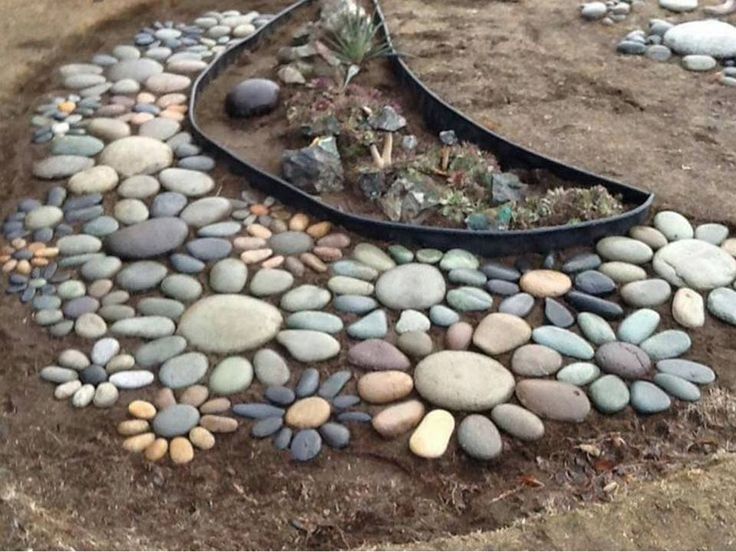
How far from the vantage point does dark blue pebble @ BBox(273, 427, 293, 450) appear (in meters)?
2.94

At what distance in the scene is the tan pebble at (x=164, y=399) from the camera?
310cm

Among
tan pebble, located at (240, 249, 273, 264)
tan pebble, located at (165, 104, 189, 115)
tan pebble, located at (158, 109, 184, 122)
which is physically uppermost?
tan pebble, located at (240, 249, 273, 264)

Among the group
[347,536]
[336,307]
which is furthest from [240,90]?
[347,536]

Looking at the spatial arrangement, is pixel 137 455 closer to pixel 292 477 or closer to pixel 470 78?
pixel 292 477

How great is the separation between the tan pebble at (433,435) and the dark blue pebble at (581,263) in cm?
89

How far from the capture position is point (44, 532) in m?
2.54

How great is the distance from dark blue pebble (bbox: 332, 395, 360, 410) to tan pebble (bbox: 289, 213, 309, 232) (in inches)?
39.1

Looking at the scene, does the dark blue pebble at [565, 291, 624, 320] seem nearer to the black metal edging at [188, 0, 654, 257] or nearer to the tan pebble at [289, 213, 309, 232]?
the black metal edging at [188, 0, 654, 257]

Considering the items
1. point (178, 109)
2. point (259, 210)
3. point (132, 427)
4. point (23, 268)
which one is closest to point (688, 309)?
point (259, 210)

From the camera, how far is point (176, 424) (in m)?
3.02

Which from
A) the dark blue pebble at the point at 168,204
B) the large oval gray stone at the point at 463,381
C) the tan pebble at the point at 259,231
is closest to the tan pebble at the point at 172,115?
the dark blue pebble at the point at 168,204

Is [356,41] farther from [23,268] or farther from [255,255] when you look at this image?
[23,268]

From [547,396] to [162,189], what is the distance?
6.40ft

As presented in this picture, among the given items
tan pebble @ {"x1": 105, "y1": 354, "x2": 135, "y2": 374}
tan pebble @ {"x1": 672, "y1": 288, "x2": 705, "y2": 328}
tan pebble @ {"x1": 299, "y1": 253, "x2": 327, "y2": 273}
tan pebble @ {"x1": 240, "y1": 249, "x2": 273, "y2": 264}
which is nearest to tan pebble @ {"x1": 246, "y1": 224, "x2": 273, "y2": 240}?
tan pebble @ {"x1": 240, "y1": 249, "x2": 273, "y2": 264}
